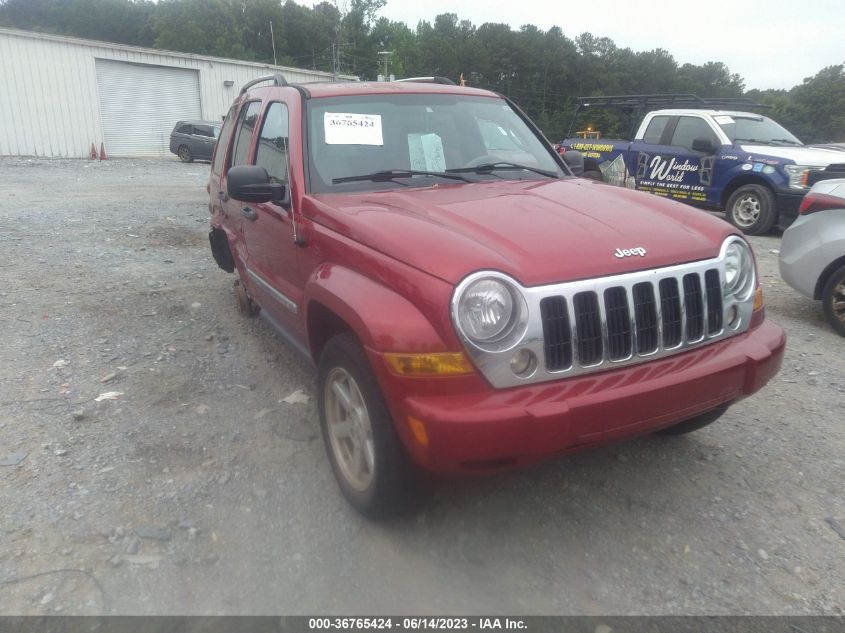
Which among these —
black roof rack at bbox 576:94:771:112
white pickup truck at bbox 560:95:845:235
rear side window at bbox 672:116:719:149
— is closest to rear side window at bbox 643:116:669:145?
white pickup truck at bbox 560:95:845:235

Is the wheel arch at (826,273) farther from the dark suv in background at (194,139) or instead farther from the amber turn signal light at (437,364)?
the dark suv in background at (194,139)

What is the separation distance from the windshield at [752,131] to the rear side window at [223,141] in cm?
811

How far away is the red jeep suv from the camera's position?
224 centimetres

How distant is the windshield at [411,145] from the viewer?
338cm

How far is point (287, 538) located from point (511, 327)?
137 centimetres

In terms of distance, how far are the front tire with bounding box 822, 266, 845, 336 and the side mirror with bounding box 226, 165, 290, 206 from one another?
14.2 feet

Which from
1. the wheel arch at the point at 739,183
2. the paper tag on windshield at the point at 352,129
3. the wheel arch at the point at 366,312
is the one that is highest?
the paper tag on windshield at the point at 352,129

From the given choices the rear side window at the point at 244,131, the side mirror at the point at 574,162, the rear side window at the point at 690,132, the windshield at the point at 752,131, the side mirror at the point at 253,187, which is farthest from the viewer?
the rear side window at the point at 690,132

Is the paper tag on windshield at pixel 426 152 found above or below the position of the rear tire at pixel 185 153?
above

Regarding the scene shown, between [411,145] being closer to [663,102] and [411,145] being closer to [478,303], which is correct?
[478,303]

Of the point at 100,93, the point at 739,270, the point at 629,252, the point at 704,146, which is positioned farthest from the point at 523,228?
the point at 100,93

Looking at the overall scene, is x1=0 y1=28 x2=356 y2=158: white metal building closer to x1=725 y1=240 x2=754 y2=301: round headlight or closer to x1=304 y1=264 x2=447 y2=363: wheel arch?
x1=304 y1=264 x2=447 y2=363: wheel arch

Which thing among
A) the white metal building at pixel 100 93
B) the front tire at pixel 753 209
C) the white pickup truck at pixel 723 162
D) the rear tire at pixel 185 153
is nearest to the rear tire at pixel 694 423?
the white pickup truck at pixel 723 162

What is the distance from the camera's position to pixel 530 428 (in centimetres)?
218
